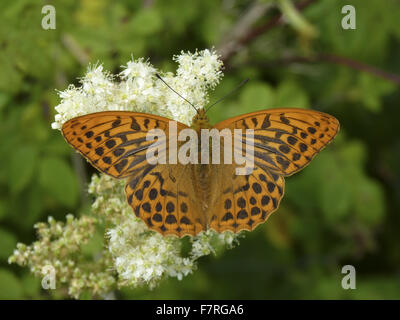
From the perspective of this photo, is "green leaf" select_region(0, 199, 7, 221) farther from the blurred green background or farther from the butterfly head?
the butterfly head

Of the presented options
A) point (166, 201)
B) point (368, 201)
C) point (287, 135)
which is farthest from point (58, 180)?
point (368, 201)

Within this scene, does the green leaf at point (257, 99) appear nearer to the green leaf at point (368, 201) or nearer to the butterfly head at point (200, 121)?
the butterfly head at point (200, 121)

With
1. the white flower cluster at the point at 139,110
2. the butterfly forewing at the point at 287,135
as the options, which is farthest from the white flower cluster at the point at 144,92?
the butterfly forewing at the point at 287,135

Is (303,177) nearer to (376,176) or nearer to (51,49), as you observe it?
(376,176)

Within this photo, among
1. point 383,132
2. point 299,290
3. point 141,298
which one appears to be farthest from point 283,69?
point 141,298

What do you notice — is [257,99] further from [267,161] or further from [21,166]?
[21,166]

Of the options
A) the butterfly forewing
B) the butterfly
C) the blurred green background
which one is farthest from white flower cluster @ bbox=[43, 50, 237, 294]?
the blurred green background

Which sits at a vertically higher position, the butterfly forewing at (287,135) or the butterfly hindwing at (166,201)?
the butterfly forewing at (287,135)

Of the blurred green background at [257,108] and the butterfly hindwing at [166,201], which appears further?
the blurred green background at [257,108]
